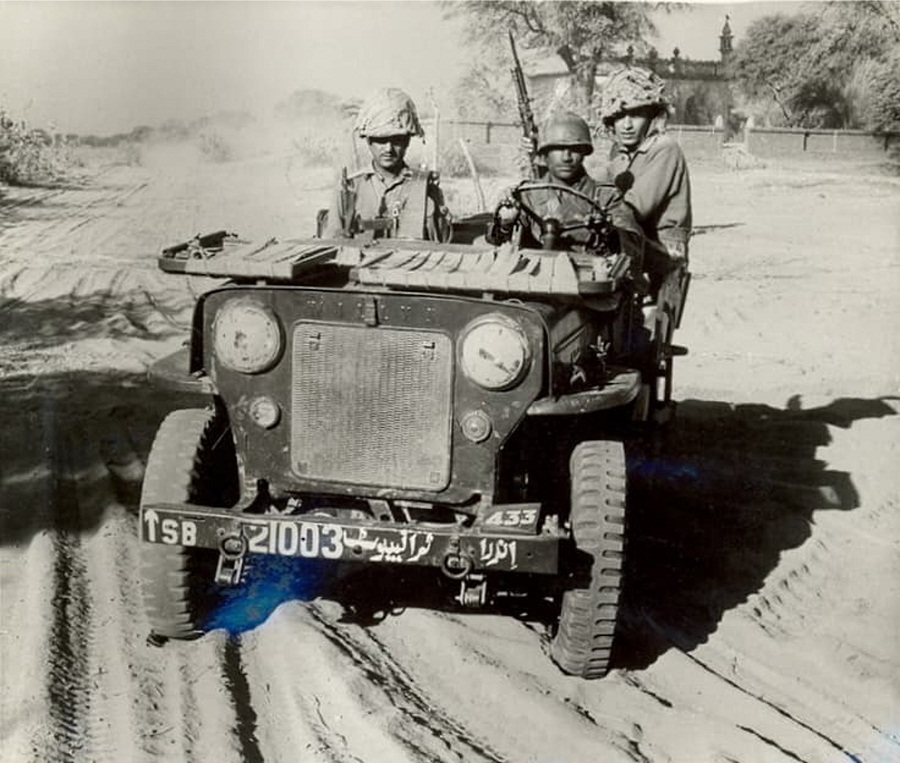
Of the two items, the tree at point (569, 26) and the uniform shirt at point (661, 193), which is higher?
the tree at point (569, 26)

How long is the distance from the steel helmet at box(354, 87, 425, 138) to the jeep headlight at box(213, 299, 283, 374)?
1.91 meters

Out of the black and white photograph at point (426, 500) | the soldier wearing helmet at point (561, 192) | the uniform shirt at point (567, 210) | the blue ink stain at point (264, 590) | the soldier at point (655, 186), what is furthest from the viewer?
the soldier at point (655, 186)

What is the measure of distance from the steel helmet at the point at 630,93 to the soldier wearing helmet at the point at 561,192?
1.01 metres

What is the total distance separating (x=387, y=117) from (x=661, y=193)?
184cm

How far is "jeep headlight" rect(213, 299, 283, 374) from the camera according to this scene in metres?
4.81

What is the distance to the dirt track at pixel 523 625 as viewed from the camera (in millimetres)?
4406

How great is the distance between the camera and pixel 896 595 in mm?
5984

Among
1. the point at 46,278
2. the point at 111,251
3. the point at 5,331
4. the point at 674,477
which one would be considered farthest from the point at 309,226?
the point at 674,477

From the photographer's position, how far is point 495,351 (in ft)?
15.1

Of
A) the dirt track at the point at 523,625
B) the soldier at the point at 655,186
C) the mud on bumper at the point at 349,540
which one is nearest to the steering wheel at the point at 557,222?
the soldier at the point at 655,186

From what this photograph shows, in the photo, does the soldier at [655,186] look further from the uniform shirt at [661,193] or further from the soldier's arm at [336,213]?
the soldier's arm at [336,213]

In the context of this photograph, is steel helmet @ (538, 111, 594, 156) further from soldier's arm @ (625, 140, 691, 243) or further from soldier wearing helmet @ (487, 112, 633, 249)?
soldier's arm @ (625, 140, 691, 243)

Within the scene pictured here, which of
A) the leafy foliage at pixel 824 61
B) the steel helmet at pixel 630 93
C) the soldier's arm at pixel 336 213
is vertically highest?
the leafy foliage at pixel 824 61

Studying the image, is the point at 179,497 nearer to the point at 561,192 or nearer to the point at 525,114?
the point at 561,192
